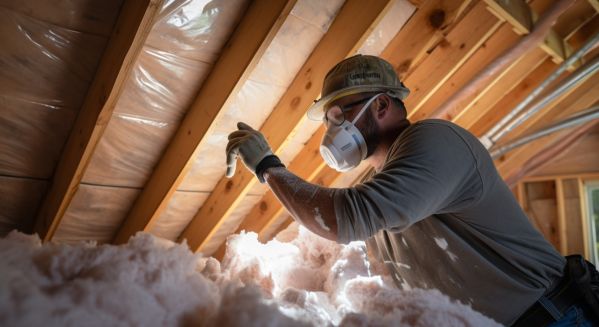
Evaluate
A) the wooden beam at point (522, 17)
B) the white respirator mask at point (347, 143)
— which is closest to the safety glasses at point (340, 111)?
the white respirator mask at point (347, 143)

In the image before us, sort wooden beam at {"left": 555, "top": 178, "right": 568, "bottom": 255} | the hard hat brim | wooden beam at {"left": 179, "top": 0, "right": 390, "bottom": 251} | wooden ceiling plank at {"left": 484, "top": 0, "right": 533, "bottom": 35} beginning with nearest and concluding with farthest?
A: 1. the hard hat brim
2. wooden beam at {"left": 179, "top": 0, "right": 390, "bottom": 251}
3. wooden ceiling plank at {"left": 484, "top": 0, "right": 533, "bottom": 35}
4. wooden beam at {"left": 555, "top": 178, "right": 568, "bottom": 255}

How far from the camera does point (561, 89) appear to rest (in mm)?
2533

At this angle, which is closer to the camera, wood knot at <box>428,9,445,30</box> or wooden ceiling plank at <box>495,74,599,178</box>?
wood knot at <box>428,9,445,30</box>

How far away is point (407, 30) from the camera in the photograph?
6.94 feet

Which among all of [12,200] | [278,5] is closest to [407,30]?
[278,5]

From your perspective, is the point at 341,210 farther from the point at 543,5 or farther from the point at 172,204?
the point at 543,5

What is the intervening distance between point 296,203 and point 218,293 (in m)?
0.49

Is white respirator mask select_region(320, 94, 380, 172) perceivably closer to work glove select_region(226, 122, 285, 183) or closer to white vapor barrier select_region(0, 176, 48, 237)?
work glove select_region(226, 122, 285, 183)

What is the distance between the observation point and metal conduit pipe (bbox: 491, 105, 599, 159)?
2.56 metres

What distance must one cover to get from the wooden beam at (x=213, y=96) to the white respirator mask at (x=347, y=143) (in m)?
0.44

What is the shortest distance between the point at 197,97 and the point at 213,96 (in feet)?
0.56

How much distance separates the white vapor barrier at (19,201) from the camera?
77.3 inches

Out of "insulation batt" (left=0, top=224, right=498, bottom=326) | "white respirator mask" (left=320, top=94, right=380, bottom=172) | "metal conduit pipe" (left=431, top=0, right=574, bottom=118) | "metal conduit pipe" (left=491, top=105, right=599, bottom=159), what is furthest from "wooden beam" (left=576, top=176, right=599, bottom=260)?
"insulation batt" (left=0, top=224, right=498, bottom=326)

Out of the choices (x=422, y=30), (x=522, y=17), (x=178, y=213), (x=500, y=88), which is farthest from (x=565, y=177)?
(x=178, y=213)
